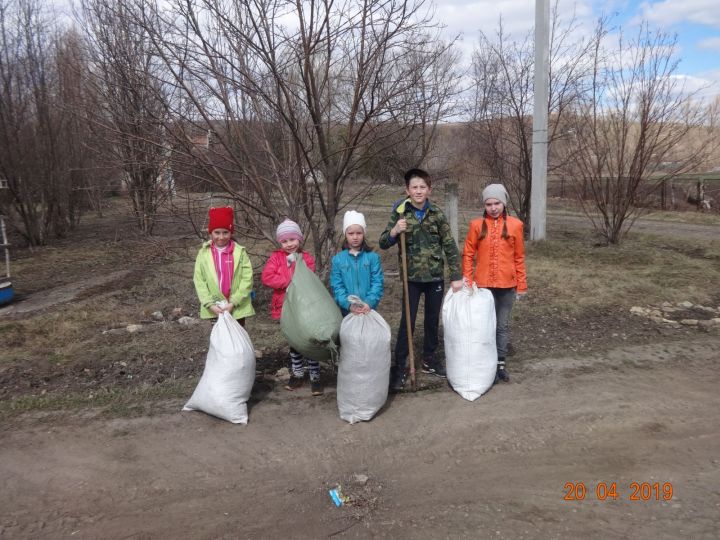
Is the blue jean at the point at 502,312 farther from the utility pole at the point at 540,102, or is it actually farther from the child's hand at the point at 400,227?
the utility pole at the point at 540,102

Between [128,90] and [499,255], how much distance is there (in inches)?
126

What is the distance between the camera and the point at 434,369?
4078mm

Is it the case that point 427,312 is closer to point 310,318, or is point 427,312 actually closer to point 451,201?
point 310,318

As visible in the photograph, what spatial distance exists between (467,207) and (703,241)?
6.72 meters

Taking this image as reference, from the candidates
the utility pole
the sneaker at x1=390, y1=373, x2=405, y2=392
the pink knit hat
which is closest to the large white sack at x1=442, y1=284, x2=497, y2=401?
the sneaker at x1=390, y1=373, x2=405, y2=392

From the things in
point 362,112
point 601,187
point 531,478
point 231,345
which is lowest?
point 531,478

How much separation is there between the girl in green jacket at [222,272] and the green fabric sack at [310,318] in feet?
1.34

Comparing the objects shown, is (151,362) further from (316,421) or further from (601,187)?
(601,187)

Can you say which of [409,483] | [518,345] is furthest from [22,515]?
[518,345]

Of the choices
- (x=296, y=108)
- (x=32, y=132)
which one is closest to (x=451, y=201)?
(x=296, y=108)

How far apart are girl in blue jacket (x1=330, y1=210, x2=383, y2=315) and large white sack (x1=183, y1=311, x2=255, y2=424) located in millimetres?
732

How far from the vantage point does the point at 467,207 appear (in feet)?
50.7
